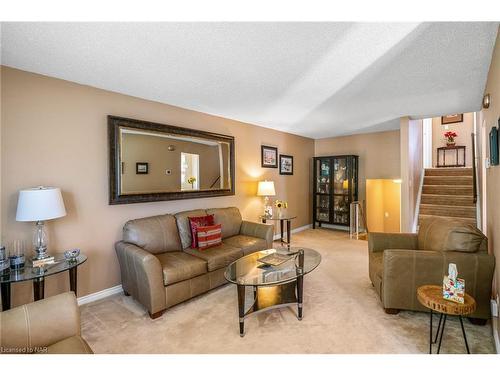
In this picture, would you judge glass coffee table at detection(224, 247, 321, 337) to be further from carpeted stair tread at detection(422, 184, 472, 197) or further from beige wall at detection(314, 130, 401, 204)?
carpeted stair tread at detection(422, 184, 472, 197)

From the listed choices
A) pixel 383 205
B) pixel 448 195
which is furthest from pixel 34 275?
pixel 448 195

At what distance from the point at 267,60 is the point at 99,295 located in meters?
2.92

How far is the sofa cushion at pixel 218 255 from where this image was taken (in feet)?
8.95

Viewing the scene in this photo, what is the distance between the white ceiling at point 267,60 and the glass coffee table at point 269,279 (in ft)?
6.03

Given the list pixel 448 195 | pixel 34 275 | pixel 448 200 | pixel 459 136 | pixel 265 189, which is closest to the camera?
pixel 34 275

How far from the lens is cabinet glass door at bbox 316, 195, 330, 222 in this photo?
231 inches

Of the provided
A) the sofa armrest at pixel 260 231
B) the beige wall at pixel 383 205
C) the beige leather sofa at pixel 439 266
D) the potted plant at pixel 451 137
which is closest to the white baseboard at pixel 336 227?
the beige wall at pixel 383 205

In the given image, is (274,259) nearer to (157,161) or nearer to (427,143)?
(157,161)

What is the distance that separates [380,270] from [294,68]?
208 centimetres

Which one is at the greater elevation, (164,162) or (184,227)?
(164,162)

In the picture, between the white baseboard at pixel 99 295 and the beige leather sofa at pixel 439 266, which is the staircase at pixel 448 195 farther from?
the white baseboard at pixel 99 295

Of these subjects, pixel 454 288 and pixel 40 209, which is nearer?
pixel 454 288

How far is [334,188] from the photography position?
18.8 feet
